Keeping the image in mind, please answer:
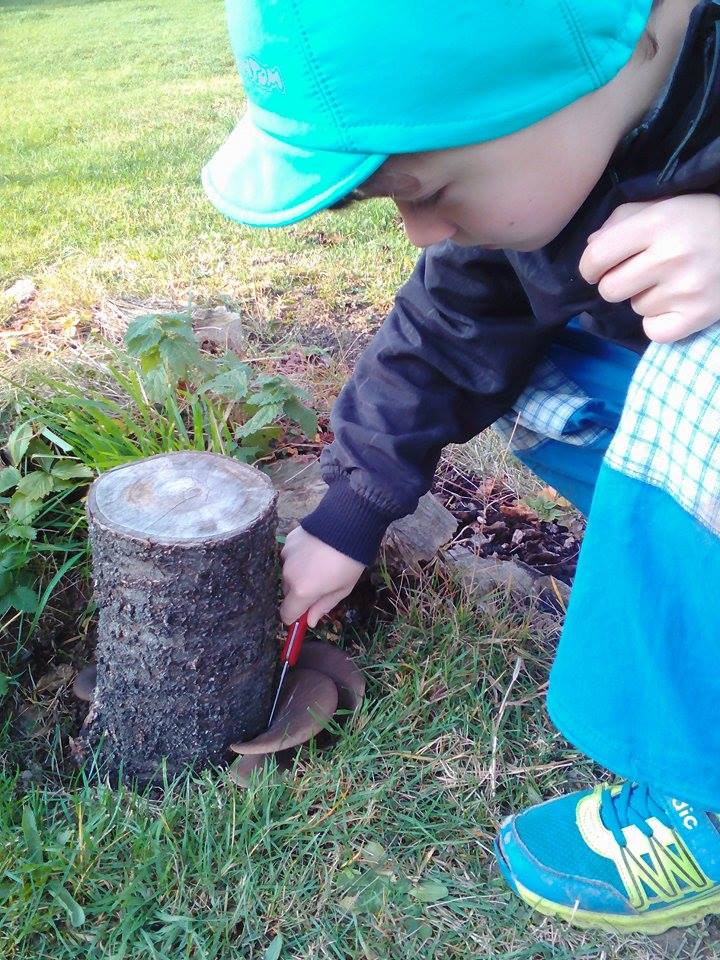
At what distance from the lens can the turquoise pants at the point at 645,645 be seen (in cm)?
117

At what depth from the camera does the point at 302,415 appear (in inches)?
81.7

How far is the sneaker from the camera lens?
1486mm

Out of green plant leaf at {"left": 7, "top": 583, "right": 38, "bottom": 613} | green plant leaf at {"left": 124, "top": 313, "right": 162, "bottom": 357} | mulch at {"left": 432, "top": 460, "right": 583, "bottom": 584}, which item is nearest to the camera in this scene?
green plant leaf at {"left": 7, "top": 583, "right": 38, "bottom": 613}

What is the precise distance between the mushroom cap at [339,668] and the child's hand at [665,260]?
934mm

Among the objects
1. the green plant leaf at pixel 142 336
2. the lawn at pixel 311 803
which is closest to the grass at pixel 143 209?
the lawn at pixel 311 803

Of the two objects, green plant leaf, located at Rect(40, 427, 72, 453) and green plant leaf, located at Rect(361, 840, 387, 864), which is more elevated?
green plant leaf, located at Rect(40, 427, 72, 453)

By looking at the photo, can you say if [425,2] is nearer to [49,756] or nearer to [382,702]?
[382,702]

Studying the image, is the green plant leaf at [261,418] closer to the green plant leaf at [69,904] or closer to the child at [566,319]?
the child at [566,319]

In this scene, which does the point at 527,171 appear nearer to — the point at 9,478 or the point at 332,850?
the point at 332,850

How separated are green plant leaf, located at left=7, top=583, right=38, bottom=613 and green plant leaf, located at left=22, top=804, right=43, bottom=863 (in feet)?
1.53

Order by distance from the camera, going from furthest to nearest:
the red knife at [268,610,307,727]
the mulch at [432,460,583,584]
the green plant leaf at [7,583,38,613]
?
1. the mulch at [432,460,583,584]
2. the green plant leaf at [7,583,38,613]
3. the red knife at [268,610,307,727]

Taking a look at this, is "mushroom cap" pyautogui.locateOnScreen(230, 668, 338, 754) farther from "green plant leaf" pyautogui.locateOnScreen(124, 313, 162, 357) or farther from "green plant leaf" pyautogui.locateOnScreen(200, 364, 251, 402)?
"green plant leaf" pyautogui.locateOnScreen(124, 313, 162, 357)

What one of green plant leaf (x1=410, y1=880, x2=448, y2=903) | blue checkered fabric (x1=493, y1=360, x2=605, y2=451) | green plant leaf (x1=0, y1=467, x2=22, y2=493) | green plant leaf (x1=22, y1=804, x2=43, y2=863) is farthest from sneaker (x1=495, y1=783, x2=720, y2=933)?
green plant leaf (x1=0, y1=467, x2=22, y2=493)

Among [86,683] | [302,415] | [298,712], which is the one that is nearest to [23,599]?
[86,683]
